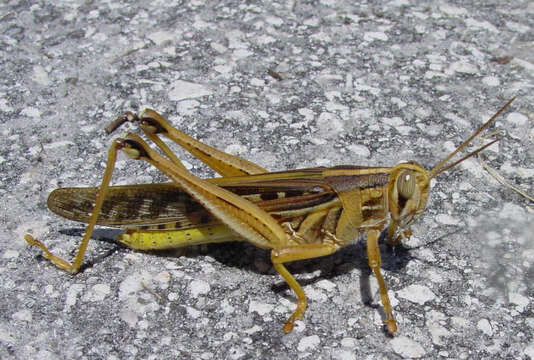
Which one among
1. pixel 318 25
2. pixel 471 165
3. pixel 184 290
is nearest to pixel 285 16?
pixel 318 25

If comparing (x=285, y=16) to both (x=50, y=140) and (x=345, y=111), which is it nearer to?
(x=345, y=111)

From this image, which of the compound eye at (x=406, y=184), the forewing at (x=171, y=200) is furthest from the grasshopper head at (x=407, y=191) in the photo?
the forewing at (x=171, y=200)

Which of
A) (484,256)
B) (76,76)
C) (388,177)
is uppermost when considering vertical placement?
(388,177)

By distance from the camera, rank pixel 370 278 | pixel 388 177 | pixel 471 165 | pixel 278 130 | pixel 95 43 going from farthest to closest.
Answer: pixel 95 43 → pixel 278 130 → pixel 471 165 → pixel 370 278 → pixel 388 177

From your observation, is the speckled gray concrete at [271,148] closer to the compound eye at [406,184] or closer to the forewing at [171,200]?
the forewing at [171,200]

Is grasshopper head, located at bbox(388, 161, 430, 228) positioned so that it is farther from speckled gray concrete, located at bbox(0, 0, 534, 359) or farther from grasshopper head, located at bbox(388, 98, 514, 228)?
speckled gray concrete, located at bbox(0, 0, 534, 359)

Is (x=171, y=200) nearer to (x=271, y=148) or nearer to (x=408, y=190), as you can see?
(x=271, y=148)

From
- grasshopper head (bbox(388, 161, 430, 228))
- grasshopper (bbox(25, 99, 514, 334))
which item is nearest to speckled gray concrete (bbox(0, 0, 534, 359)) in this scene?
grasshopper (bbox(25, 99, 514, 334))

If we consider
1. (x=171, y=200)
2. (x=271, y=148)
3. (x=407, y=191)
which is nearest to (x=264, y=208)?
(x=171, y=200)
